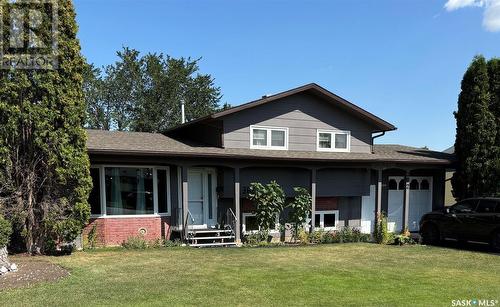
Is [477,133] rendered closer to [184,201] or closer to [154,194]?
[184,201]

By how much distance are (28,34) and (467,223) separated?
13743 mm

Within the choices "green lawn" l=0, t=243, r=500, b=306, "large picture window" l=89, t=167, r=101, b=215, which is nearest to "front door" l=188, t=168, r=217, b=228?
"green lawn" l=0, t=243, r=500, b=306

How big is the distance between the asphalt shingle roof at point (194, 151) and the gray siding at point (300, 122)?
1.47 ft

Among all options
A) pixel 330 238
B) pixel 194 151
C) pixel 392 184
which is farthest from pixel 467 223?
pixel 194 151

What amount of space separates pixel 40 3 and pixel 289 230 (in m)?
10.7

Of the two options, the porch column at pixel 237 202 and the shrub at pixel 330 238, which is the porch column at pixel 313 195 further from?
the porch column at pixel 237 202

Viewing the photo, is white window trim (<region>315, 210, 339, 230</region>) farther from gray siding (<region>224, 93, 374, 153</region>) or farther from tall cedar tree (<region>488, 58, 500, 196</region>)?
tall cedar tree (<region>488, 58, 500, 196</region>)

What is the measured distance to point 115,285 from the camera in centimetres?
740

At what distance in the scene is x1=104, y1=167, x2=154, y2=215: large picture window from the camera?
12.9 metres

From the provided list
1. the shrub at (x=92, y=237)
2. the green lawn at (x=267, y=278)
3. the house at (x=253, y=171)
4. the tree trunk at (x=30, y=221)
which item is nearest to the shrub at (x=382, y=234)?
the house at (x=253, y=171)

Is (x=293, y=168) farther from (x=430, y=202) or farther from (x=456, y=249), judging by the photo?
(x=430, y=202)

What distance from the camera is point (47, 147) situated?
10141mm

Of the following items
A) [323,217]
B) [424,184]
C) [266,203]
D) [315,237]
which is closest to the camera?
[266,203]

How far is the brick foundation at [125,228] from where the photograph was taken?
1257cm
